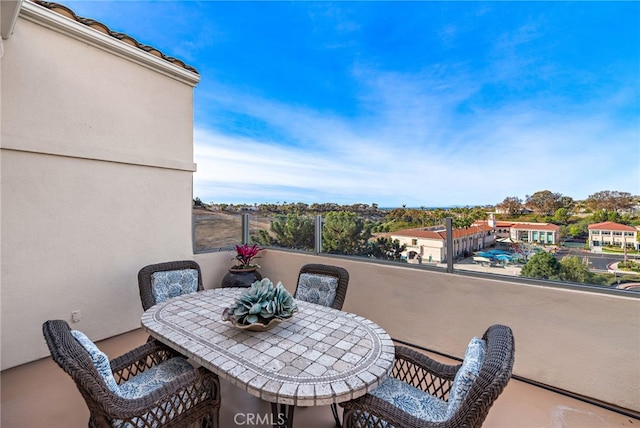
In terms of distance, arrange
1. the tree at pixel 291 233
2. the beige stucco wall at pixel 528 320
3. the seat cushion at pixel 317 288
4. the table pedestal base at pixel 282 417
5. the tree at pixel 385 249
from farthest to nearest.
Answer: the tree at pixel 291 233 < the tree at pixel 385 249 < the seat cushion at pixel 317 288 < the beige stucco wall at pixel 528 320 < the table pedestal base at pixel 282 417

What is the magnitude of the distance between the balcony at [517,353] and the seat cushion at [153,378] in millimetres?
566

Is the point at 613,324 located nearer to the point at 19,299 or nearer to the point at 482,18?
the point at 482,18

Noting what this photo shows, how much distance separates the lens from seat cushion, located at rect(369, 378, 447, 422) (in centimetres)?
141

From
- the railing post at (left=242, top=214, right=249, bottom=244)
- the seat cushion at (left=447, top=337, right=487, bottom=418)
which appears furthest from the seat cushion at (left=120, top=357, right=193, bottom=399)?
the railing post at (left=242, top=214, right=249, bottom=244)

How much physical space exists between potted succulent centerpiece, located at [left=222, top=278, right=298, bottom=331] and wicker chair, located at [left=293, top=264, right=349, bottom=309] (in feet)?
2.33

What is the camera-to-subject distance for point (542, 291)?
94.0 inches

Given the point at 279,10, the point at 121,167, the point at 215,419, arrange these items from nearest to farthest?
the point at 215,419, the point at 121,167, the point at 279,10

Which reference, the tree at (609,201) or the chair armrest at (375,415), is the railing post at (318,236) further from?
the tree at (609,201)

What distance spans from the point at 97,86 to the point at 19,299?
2458 mm

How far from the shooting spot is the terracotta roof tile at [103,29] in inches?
109

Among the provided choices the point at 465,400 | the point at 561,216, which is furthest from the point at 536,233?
the point at 465,400

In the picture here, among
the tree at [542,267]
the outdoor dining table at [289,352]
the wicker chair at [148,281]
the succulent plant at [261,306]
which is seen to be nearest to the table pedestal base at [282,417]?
the outdoor dining table at [289,352]

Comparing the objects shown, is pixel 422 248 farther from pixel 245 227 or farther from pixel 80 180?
pixel 80 180

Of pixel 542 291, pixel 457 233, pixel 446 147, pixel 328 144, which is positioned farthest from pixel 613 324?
pixel 328 144
